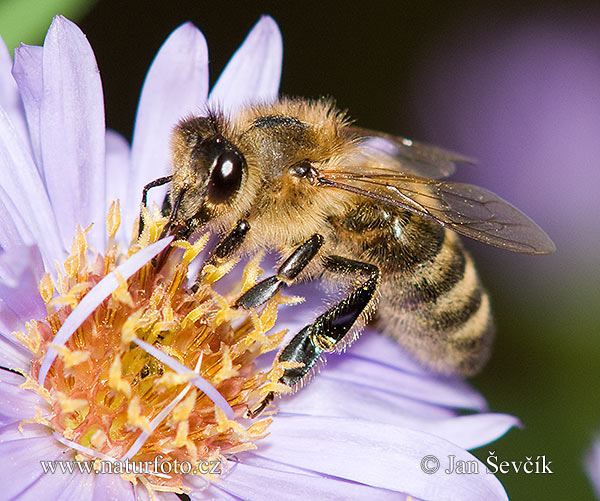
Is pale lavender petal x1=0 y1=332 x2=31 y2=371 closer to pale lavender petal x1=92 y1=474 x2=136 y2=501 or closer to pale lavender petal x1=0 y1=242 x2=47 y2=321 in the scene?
pale lavender petal x1=0 y1=242 x2=47 y2=321

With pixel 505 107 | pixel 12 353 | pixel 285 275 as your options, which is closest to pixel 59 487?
pixel 12 353

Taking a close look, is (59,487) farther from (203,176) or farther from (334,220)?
(334,220)

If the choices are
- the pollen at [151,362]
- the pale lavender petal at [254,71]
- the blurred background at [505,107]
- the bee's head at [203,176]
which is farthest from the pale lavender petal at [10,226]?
the blurred background at [505,107]

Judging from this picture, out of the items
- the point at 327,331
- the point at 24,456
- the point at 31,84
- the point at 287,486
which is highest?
the point at 31,84

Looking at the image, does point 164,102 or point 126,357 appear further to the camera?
point 164,102

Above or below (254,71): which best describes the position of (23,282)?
below

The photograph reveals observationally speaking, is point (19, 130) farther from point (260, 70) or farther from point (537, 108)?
point (537, 108)
